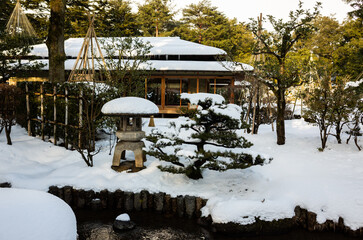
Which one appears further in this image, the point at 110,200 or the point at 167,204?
the point at 110,200

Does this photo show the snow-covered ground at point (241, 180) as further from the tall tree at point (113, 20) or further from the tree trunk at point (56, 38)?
the tall tree at point (113, 20)

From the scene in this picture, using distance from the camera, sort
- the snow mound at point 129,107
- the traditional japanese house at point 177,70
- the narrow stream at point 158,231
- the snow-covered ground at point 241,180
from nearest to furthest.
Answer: the narrow stream at point 158,231
the snow-covered ground at point 241,180
the snow mound at point 129,107
the traditional japanese house at point 177,70

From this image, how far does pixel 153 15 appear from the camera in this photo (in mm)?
29875

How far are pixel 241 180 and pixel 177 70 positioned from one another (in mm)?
9290

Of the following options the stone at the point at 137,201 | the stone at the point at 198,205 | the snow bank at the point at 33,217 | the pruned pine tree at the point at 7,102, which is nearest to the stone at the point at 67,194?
the stone at the point at 137,201

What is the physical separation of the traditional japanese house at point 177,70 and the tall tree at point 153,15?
43.5 ft

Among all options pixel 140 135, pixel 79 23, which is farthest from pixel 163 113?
pixel 79 23

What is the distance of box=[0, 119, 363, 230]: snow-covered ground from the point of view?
4.35 m

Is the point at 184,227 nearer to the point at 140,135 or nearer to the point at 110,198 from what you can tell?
the point at 110,198

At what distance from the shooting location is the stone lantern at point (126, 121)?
17.7ft

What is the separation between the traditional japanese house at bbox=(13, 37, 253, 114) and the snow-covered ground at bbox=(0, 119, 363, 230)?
7.37m

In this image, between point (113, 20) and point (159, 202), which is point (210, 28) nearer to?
point (113, 20)

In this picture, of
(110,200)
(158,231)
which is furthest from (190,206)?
(110,200)

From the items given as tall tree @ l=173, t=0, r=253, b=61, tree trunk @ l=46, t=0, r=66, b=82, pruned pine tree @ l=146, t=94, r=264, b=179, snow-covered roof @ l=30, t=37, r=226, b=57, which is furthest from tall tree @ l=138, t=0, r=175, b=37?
pruned pine tree @ l=146, t=94, r=264, b=179
